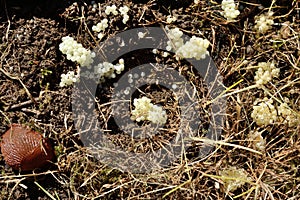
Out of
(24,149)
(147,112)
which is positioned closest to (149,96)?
(147,112)

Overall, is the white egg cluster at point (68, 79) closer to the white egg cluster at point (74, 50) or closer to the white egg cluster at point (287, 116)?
the white egg cluster at point (74, 50)

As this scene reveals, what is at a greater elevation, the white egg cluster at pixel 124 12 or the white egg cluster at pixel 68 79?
the white egg cluster at pixel 124 12

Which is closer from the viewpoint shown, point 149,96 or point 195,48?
point 195,48

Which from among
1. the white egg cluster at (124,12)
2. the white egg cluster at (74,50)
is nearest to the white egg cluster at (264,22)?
the white egg cluster at (124,12)

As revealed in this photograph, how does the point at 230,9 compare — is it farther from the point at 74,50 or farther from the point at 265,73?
the point at 74,50

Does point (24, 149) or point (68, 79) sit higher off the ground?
point (68, 79)

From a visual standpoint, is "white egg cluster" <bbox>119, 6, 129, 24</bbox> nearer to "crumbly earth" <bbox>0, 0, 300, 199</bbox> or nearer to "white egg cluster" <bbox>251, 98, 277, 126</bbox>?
"crumbly earth" <bbox>0, 0, 300, 199</bbox>
